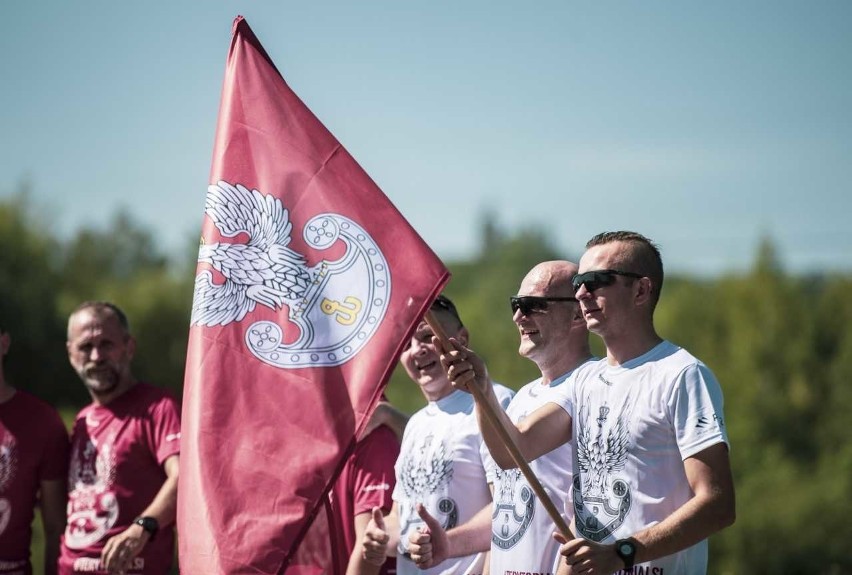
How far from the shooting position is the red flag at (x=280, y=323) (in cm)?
452

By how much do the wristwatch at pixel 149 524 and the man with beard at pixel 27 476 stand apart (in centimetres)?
86

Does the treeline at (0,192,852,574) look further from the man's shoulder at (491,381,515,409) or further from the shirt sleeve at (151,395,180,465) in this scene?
the man's shoulder at (491,381,515,409)

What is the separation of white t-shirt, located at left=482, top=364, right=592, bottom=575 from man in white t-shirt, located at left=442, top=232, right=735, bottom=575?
1.12ft

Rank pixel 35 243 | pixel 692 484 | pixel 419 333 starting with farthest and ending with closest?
pixel 35 243, pixel 419 333, pixel 692 484

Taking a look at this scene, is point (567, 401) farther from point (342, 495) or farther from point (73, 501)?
point (73, 501)

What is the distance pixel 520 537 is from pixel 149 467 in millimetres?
2919

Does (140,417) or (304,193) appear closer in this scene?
(304,193)

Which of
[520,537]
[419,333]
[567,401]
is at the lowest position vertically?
[520,537]

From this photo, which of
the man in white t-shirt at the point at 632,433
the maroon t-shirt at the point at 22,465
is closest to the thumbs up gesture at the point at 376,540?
the man in white t-shirt at the point at 632,433

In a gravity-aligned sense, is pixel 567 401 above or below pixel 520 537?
above

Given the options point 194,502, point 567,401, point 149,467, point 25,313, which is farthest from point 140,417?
point 25,313

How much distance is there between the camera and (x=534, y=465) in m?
5.32

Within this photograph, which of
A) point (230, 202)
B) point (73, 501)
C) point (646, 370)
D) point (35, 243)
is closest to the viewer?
point (646, 370)

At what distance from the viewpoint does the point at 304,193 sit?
4.78 metres
